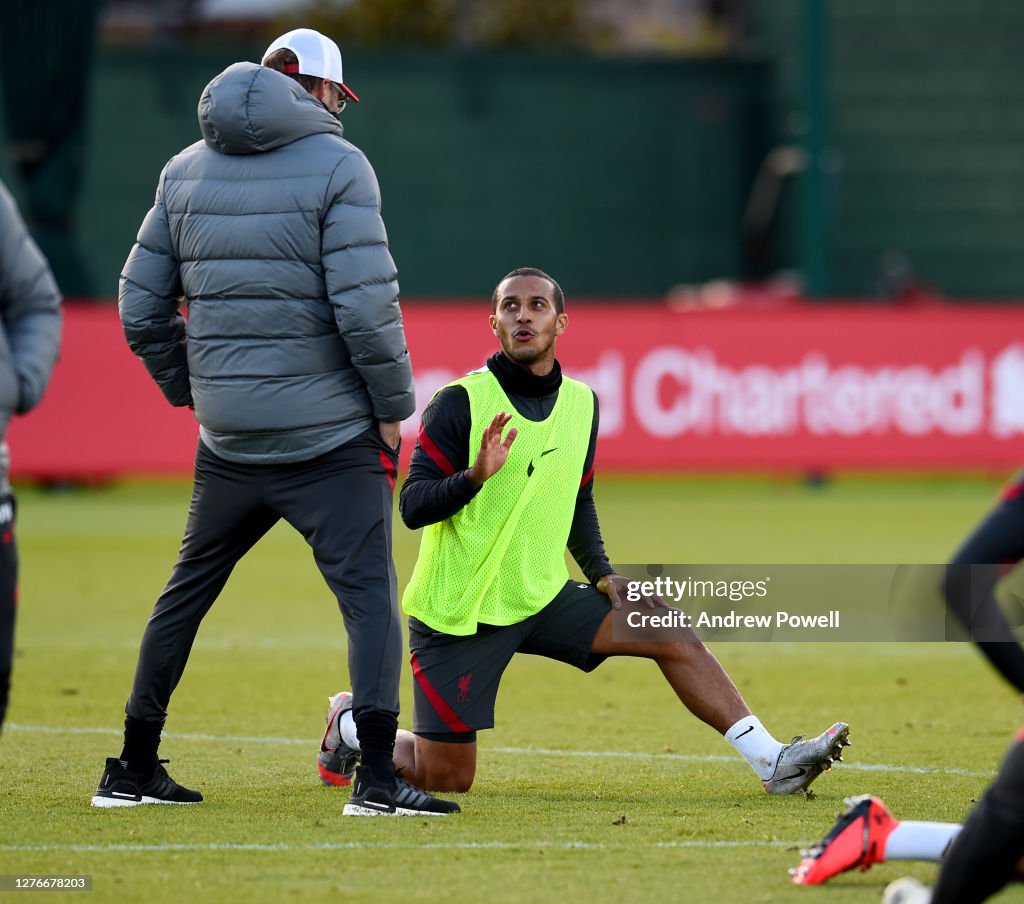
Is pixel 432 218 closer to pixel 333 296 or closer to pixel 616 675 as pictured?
pixel 616 675

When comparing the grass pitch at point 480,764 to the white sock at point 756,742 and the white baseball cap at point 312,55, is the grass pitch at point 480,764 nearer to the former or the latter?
the white sock at point 756,742

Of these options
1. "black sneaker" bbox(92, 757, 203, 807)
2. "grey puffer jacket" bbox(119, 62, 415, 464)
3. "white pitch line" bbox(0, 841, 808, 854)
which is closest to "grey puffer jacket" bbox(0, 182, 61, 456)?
"grey puffer jacket" bbox(119, 62, 415, 464)

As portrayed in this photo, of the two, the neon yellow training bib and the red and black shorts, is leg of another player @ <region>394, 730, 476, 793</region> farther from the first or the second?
the neon yellow training bib

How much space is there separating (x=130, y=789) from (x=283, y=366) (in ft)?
4.69

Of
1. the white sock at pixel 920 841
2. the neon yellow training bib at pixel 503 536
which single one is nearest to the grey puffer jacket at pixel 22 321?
the neon yellow training bib at pixel 503 536

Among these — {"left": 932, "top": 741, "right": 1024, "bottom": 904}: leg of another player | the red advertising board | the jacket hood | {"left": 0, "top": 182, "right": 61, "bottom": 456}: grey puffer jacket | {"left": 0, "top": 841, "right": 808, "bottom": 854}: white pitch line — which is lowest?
the red advertising board

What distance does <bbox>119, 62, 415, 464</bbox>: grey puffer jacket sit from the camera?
5.94 m

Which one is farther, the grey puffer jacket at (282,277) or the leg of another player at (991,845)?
the grey puffer jacket at (282,277)

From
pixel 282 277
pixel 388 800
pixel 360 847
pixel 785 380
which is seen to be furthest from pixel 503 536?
pixel 785 380

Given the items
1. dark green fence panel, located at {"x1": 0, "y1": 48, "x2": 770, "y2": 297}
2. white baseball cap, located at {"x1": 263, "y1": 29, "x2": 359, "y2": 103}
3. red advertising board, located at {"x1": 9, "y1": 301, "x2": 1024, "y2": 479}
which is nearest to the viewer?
white baseball cap, located at {"x1": 263, "y1": 29, "x2": 359, "y2": 103}

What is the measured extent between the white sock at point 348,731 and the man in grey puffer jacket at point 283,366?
1.58 ft

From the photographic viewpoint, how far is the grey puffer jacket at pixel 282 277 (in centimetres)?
594

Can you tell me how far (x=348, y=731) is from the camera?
658cm

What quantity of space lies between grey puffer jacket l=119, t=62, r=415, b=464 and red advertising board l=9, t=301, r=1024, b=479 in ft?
39.4
